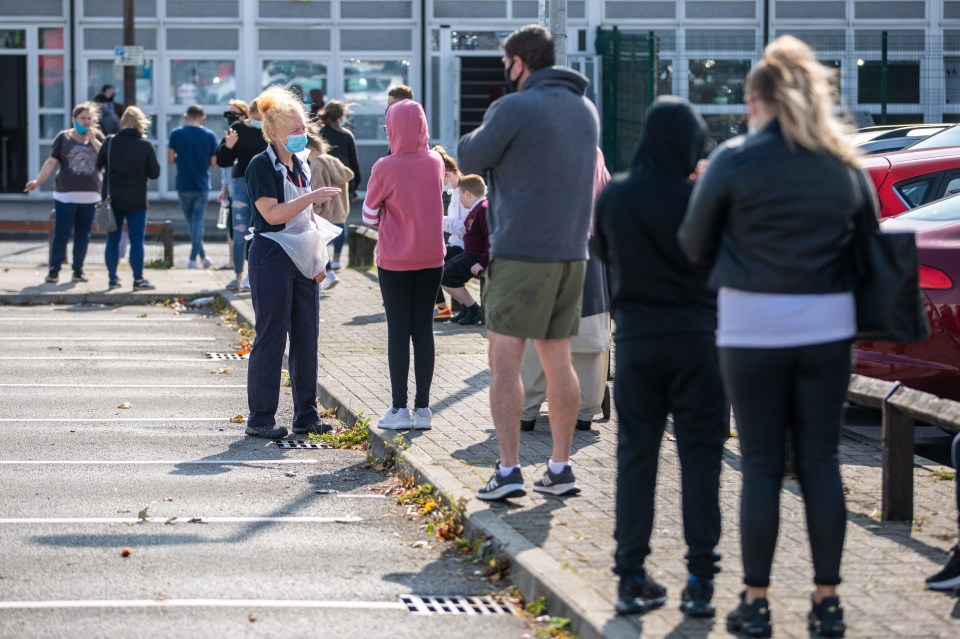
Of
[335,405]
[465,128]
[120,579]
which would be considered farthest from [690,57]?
[120,579]

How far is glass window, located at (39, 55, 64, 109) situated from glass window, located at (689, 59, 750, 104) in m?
12.5

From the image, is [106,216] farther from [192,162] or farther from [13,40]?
[13,40]

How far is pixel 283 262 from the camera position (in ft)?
27.8

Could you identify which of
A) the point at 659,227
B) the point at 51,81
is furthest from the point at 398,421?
the point at 51,81

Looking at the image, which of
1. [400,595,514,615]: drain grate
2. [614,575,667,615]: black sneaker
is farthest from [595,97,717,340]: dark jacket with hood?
[400,595,514,615]: drain grate

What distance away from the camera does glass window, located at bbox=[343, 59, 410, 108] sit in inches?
1171

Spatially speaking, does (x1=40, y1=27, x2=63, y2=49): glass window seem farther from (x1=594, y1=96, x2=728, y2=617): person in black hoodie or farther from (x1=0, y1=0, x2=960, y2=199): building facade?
(x1=594, y1=96, x2=728, y2=617): person in black hoodie

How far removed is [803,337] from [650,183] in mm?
769

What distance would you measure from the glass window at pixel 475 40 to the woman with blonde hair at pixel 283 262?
21.5 metres

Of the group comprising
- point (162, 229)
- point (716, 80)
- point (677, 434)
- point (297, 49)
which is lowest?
point (677, 434)

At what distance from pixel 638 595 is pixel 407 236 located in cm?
352

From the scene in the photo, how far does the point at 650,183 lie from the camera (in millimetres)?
4883

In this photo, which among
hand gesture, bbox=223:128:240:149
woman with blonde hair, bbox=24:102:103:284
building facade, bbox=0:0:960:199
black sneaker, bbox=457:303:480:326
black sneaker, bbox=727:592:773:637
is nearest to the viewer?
black sneaker, bbox=727:592:773:637

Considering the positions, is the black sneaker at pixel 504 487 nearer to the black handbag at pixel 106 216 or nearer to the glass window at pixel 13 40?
the black handbag at pixel 106 216
